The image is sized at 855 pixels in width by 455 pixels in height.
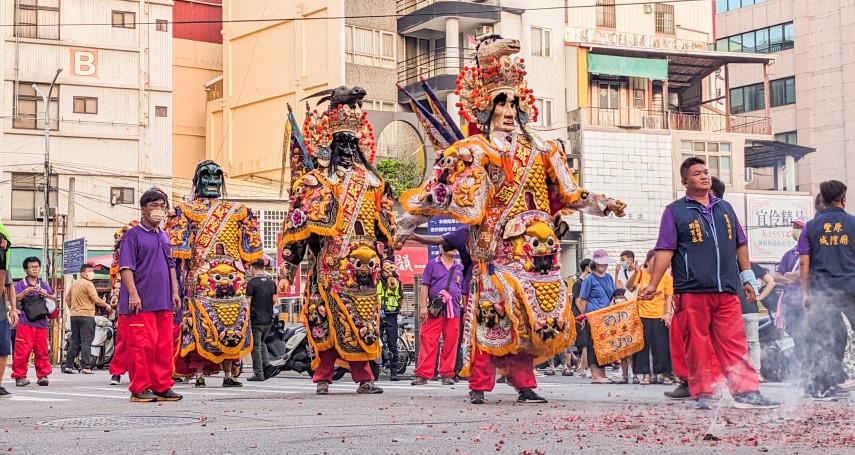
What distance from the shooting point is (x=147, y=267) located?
35.8 feet

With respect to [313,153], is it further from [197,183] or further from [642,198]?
[642,198]

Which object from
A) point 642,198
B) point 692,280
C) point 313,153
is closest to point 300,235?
point 313,153

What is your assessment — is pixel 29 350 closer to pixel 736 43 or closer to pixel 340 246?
pixel 340 246

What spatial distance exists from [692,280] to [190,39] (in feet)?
146

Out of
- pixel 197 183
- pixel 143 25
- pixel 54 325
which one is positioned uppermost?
pixel 143 25

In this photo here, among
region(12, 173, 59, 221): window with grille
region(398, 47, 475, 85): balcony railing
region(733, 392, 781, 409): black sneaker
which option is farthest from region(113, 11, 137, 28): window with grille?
region(733, 392, 781, 409): black sneaker

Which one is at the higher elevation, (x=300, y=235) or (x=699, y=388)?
(x=300, y=235)

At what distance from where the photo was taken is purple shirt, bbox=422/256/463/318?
15398 millimetres

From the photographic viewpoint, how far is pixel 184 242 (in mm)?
13727

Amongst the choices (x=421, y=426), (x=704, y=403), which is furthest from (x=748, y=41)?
(x=421, y=426)

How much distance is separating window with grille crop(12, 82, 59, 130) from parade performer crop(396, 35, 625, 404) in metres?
35.5

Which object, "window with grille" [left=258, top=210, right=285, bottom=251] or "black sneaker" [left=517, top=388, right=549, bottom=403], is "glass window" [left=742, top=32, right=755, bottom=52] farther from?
"black sneaker" [left=517, top=388, right=549, bottom=403]

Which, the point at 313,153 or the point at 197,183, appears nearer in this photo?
the point at 313,153

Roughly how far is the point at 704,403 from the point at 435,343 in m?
6.79
